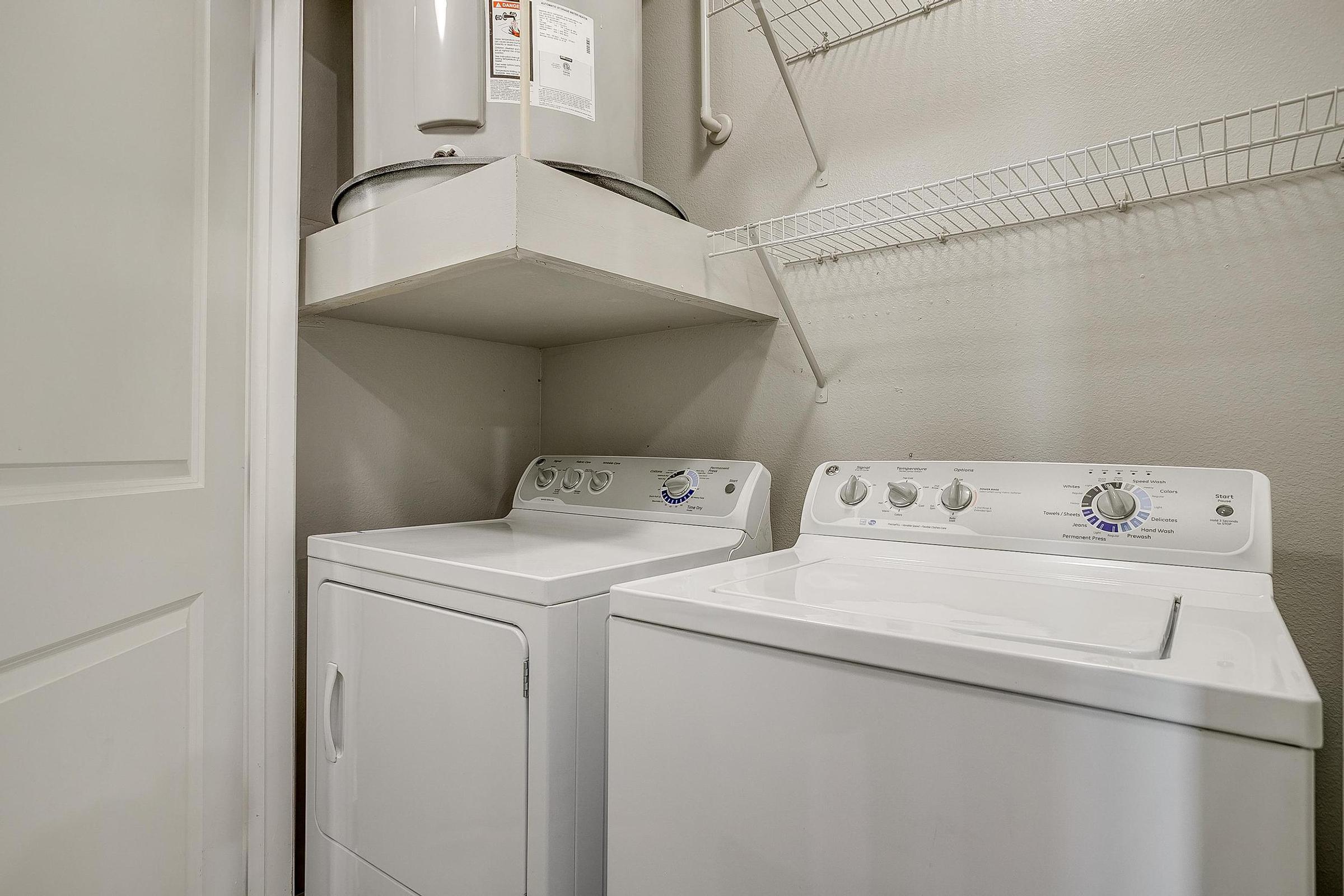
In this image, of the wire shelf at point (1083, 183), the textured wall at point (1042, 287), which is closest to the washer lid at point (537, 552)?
the textured wall at point (1042, 287)

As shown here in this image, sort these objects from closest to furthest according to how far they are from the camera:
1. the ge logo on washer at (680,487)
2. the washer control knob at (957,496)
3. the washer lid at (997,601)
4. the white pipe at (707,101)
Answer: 1. the washer lid at (997,601)
2. the washer control knob at (957,496)
3. the ge logo on washer at (680,487)
4. the white pipe at (707,101)

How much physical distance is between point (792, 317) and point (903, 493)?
460 mm

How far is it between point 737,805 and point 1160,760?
16.1 inches

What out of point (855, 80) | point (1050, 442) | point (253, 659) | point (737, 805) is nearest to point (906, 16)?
point (855, 80)

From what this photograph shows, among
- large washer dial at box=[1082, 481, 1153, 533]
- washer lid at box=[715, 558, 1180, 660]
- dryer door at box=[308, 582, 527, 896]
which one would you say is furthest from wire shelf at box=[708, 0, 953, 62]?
dryer door at box=[308, 582, 527, 896]

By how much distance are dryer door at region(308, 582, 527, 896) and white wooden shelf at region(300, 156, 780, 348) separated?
0.57 meters

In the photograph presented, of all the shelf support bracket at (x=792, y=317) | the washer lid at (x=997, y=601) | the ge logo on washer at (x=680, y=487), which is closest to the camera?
the washer lid at (x=997, y=601)

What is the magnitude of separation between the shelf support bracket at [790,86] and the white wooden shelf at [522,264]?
0.26m

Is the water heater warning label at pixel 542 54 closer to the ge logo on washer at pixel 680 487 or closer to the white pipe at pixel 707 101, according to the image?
the white pipe at pixel 707 101

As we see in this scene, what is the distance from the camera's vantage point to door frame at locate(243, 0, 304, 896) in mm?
1321

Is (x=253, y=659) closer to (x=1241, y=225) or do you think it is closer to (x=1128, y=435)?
(x=1128, y=435)

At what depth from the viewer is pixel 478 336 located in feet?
6.18

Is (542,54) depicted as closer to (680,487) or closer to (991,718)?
(680,487)

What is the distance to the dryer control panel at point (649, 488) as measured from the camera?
1468 millimetres
